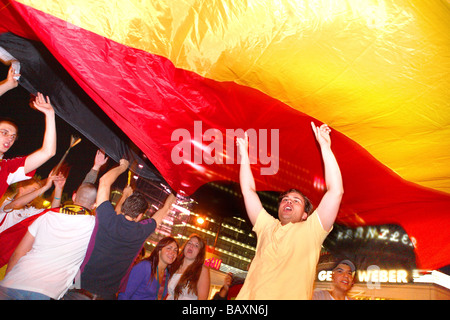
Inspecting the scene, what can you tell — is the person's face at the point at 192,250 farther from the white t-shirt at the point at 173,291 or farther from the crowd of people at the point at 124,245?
the white t-shirt at the point at 173,291

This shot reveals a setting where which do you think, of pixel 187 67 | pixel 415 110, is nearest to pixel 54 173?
pixel 187 67

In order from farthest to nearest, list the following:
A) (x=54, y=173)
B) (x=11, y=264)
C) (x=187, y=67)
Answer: (x=54, y=173), (x=187, y=67), (x=11, y=264)

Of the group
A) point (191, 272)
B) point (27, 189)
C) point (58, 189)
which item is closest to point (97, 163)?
point (58, 189)

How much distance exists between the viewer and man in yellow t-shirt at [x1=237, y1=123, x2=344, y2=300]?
1.84m

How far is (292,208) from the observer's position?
2230mm

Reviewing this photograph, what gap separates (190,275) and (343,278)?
62.6 inches

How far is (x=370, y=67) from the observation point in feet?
7.02

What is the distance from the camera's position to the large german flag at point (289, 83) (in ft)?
6.68

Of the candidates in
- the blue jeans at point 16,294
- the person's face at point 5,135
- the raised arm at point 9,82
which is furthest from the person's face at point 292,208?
the raised arm at point 9,82

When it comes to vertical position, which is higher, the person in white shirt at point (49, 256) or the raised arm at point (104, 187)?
the raised arm at point (104, 187)

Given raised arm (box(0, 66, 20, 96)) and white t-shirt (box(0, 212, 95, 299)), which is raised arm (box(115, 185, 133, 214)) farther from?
raised arm (box(0, 66, 20, 96))

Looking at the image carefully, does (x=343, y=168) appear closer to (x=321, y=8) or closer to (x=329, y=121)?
(x=329, y=121)

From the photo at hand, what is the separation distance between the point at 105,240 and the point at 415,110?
277cm

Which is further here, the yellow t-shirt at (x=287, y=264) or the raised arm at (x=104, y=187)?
the raised arm at (x=104, y=187)
